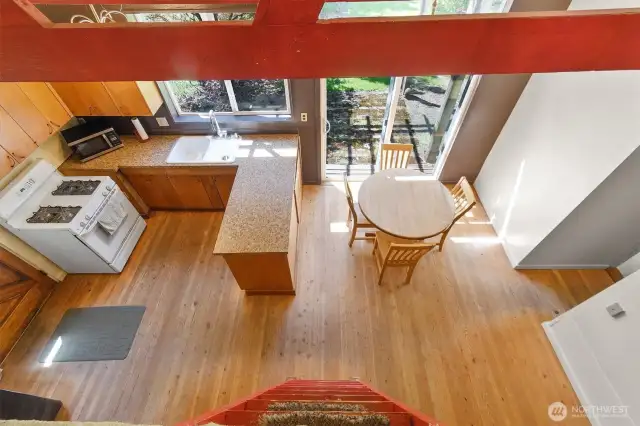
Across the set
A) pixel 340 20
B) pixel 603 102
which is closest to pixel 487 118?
pixel 603 102

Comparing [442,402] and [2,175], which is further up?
[2,175]

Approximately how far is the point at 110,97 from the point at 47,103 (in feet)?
1.80

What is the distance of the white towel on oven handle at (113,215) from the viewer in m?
2.95

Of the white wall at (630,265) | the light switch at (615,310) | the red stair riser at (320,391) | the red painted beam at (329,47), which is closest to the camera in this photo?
the red painted beam at (329,47)

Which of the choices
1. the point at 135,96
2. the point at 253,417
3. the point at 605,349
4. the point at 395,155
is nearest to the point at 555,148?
the point at 395,155

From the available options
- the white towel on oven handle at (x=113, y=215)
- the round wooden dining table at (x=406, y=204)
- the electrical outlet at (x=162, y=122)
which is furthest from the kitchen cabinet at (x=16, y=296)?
the round wooden dining table at (x=406, y=204)

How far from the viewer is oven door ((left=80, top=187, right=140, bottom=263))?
283cm

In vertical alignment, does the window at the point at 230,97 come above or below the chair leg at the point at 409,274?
above

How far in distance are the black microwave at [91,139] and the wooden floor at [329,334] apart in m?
1.15

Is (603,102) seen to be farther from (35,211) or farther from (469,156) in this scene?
(35,211)

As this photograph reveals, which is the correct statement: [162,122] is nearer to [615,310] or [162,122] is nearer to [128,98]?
[128,98]

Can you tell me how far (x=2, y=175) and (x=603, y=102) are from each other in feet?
16.0

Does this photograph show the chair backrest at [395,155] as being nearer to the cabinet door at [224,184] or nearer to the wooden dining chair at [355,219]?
the wooden dining chair at [355,219]

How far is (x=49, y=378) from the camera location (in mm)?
2604
